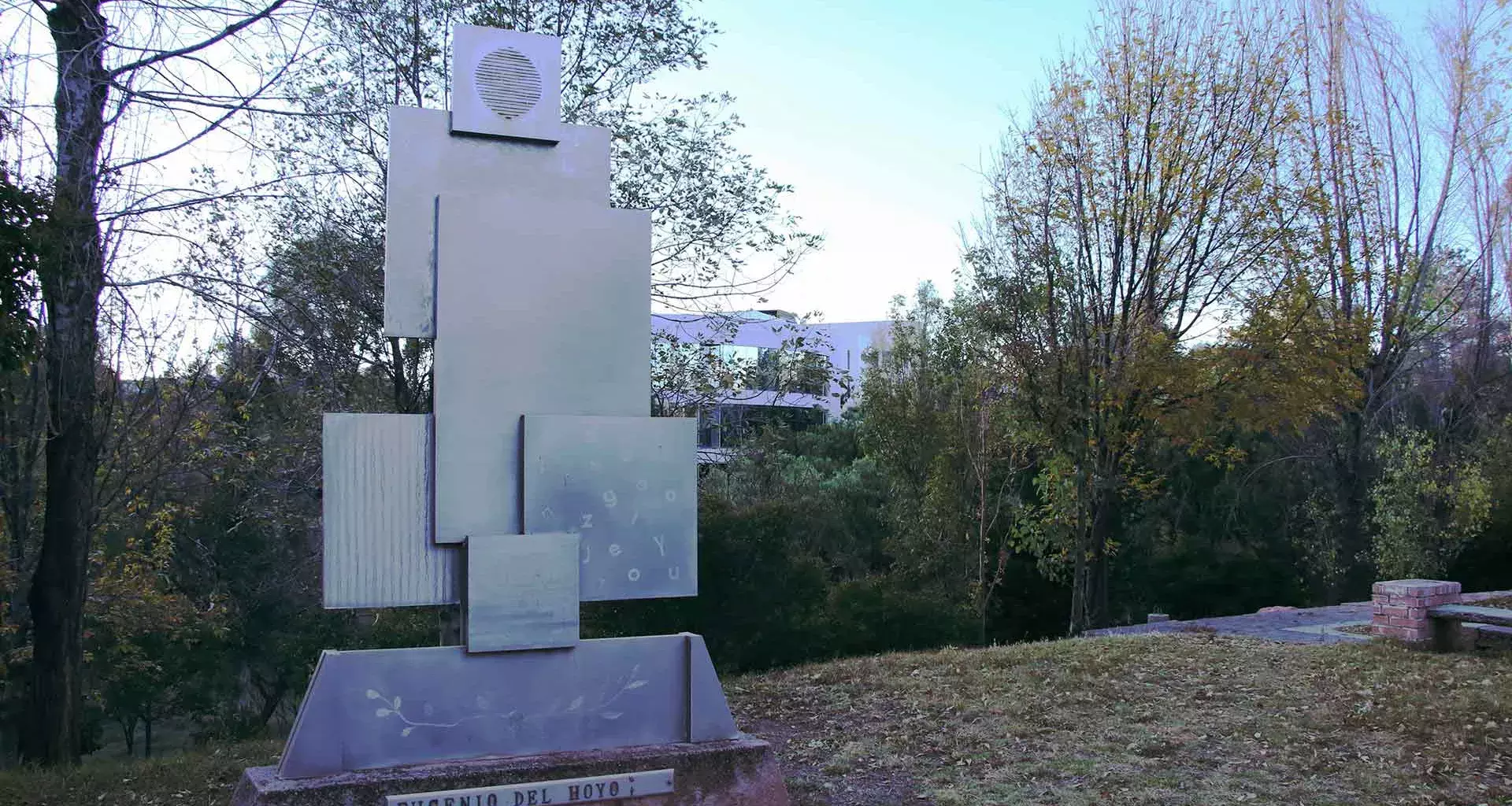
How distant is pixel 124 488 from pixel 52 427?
9.12 ft

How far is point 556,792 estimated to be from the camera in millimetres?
4285

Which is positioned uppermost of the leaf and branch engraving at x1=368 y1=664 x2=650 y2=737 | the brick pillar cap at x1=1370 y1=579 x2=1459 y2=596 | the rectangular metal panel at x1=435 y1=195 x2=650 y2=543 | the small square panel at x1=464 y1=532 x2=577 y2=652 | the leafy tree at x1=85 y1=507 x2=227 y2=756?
the rectangular metal panel at x1=435 y1=195 x2=650 y2=543

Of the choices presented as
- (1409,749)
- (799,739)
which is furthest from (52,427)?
(1409,749)

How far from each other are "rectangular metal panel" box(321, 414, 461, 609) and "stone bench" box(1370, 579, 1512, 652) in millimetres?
8940

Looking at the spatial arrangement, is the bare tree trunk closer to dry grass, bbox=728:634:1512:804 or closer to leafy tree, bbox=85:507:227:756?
leafy tree, bbox=85:507:227:756

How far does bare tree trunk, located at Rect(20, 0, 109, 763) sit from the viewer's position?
22.4 feet

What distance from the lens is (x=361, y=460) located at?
4328mm

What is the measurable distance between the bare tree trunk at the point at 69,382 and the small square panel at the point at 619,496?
368 cm

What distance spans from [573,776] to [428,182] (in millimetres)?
2416

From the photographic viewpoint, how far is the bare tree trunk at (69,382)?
6.83 metres

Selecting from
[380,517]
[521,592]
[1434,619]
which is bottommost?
[1434,619]

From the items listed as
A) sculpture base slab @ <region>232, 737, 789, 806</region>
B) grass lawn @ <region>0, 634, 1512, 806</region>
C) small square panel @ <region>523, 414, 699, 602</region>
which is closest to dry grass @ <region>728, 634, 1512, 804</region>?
grass lawn @ <region>0, 634, 1512, 806</region>

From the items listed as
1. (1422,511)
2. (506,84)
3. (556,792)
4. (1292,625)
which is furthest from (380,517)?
(1422,511)

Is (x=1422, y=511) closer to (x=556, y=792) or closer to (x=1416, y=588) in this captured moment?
(x=1416, y=588)
